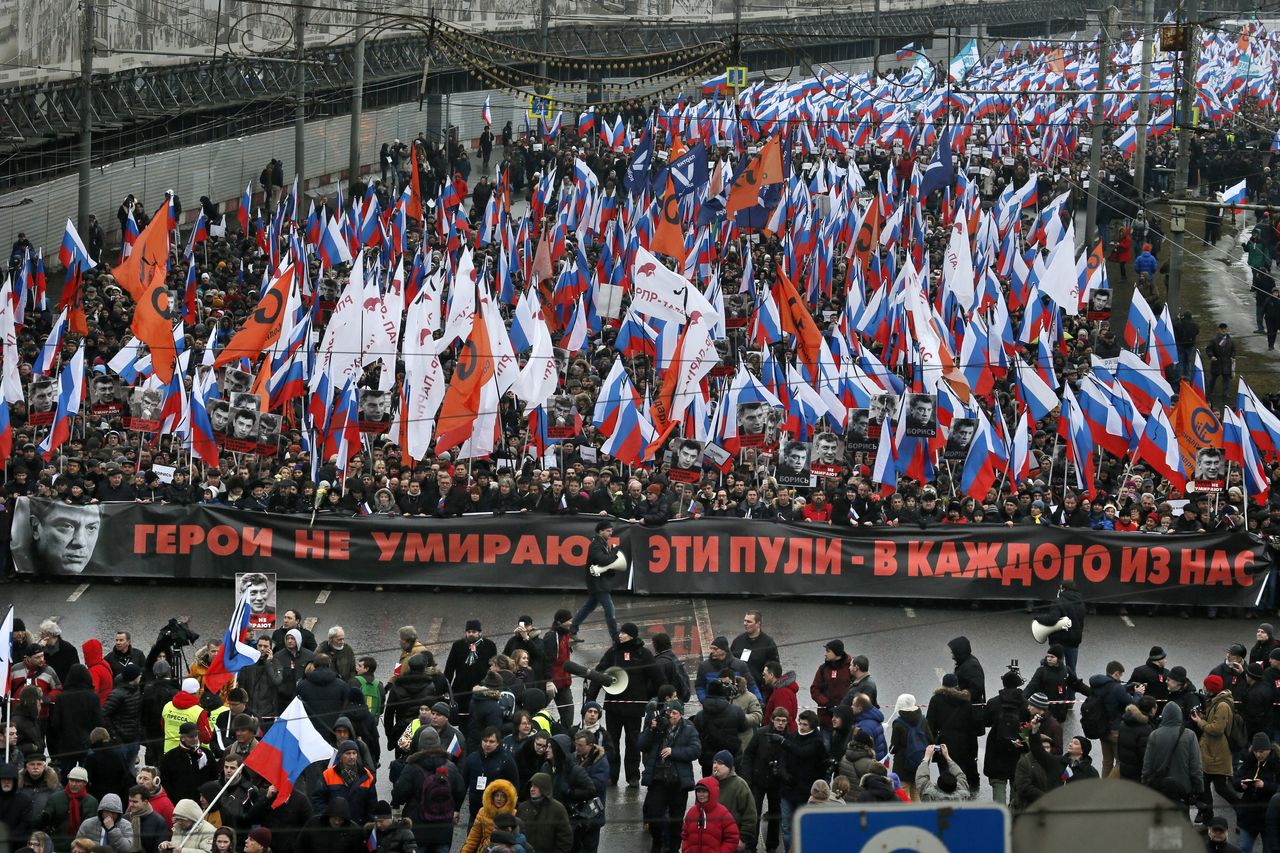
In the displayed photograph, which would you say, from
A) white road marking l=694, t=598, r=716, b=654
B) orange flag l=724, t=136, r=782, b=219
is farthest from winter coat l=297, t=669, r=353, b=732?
orange flag l=724, t=136, r=782, b=219

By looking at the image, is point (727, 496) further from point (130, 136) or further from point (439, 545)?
point (130, 136)

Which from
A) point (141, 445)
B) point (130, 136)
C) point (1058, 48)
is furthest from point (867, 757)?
point (1058, 48)

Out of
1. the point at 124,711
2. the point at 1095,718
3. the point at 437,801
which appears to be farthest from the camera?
the point at 1095,718

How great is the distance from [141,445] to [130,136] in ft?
89.6

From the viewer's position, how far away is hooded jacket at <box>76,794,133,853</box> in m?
12.6

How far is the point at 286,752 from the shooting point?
13.5 m

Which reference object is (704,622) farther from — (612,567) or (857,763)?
(857,763)

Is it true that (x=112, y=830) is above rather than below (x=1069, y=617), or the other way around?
below

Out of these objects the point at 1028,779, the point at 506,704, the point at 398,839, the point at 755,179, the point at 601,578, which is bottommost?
the point at 398,839

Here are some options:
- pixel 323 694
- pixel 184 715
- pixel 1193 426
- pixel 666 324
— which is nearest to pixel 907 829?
pixel 184 715

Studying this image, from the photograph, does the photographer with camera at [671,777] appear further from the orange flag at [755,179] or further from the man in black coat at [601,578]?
the orange flag at [755,179]

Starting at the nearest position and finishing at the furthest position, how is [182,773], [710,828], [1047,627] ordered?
[710,828] < [182,773] < [1047,627]

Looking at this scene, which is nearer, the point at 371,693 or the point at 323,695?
the point at 323,695

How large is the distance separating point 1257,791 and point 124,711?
312 inches
